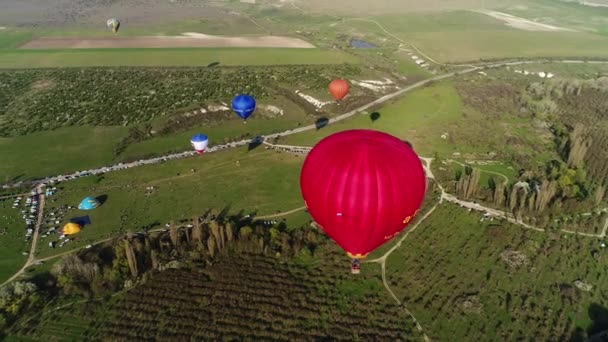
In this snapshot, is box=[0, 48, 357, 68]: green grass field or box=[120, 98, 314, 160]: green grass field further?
box=[0, 48, 357, 68]: green grass field

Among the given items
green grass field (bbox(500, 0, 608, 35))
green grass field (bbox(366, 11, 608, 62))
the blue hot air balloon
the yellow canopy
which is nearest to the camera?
the yellow canopy

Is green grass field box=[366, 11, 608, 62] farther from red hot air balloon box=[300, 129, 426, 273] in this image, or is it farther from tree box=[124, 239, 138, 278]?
tree box=[124, 239, 138, 278]

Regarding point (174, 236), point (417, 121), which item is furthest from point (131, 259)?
point (417, 121)

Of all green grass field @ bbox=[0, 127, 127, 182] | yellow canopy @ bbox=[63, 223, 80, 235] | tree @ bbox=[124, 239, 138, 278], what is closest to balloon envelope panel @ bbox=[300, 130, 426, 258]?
tree @ bbox=[124, 239, 138, 278]

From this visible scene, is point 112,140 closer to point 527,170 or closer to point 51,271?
point 51,271

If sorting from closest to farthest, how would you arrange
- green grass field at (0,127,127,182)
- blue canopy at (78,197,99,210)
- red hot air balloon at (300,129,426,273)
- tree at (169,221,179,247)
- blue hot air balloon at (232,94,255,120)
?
1. red hot air balloon at (300,129,426,273)
2. tree at (169,221,179,247)
3. blue canopy at (78,197,99,210)
4. green grass field at (0,127,127,182)
5. blue hot air balloon at (232,94,255,120)

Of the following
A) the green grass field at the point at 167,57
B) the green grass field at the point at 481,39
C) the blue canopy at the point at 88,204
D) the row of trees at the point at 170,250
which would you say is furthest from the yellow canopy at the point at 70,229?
the green grass field at the point at 481,39

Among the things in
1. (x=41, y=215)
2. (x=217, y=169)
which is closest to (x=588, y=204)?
(x=217, y=169)
